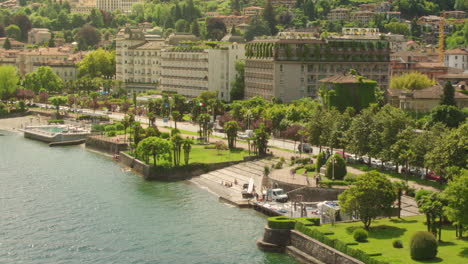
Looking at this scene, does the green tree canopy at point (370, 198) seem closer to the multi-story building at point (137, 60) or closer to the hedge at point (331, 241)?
the hedge at point (331, 241)

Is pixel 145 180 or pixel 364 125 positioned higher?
pixel 364 125

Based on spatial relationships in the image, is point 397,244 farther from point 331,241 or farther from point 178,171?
point 178,171

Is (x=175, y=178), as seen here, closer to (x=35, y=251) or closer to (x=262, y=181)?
(x=262, y=181)

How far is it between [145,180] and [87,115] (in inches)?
2036

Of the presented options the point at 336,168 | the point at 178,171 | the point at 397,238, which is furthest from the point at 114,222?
the point at 397,238

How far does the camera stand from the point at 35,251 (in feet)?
198

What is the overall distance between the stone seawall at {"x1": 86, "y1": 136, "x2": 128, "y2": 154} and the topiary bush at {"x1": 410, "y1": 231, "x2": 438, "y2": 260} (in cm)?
6122

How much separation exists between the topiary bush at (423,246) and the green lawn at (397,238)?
1.30ft

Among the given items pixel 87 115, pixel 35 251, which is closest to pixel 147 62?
pixel 87 115

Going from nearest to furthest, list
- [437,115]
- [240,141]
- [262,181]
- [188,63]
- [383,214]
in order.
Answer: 1. [383,214]
2. [262,181]
3. [437,115]
4. [240,141]
5. [188,63]

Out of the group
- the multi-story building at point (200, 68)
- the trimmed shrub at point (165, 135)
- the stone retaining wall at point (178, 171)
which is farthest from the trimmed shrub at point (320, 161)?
the multi-story building at point (200, 68)

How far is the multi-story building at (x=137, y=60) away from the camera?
166m

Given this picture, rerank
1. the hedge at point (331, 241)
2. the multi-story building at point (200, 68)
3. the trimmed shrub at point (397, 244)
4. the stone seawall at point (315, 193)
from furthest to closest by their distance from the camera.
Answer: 1. the multi-story building at point (200, 68)
2. the stone seawall at point (315, 193)
3. the trimmed shrub at point (397, 244)
4. the hedge at point (331, 241)

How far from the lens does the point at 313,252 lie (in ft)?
187
